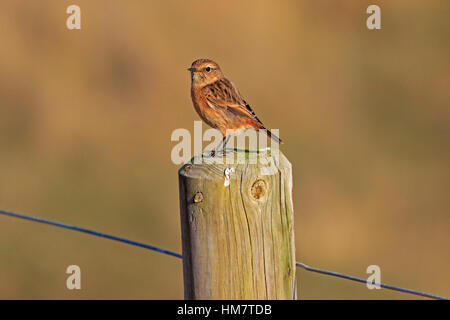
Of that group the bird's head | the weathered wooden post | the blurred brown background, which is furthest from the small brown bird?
the blurred brown background

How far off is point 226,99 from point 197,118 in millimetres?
3759

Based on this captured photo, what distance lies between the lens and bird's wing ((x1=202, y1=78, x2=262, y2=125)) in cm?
577

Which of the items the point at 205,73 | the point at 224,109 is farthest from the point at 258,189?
the point at 205,73

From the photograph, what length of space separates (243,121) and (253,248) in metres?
2.70

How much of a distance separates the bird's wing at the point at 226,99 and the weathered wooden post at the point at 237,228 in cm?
257

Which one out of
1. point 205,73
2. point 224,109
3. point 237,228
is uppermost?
point 205,73

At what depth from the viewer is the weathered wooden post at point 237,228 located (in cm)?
310

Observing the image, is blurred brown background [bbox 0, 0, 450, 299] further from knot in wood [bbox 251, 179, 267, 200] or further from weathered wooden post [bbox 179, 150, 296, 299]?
knot in wood [bbox 251, 179, 267, 200]

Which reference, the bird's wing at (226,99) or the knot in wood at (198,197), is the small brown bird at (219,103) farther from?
the knot in wood at (198,197)

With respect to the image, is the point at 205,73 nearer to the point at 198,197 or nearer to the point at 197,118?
the point at 198,197

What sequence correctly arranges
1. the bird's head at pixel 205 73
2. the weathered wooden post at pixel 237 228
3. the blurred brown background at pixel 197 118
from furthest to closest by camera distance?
the blurred brown background at pixel 197 118 → the bird's head at pixel 205 73 → the weathered wooden post at pixel 237 228

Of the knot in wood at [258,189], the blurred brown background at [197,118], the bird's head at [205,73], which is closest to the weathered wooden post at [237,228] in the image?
the knot in wood at [258,189]

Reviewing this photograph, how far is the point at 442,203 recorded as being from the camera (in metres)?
9.38

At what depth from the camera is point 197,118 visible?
9.55 meters
